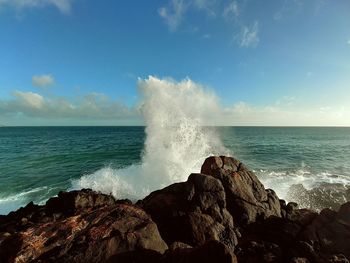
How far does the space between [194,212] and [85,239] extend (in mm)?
4072

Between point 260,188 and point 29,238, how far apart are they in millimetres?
9804

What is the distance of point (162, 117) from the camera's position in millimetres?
27438

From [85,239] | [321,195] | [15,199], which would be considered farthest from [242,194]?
[15,199]

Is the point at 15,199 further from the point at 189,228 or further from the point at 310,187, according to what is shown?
the point at 310,187

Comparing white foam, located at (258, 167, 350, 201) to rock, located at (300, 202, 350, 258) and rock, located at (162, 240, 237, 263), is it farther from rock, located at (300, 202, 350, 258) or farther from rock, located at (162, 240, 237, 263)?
rock, located at (162, 240, 237, 263)

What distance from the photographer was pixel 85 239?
6668mm

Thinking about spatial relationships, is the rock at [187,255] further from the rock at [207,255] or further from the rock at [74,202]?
the rock at [74,202]

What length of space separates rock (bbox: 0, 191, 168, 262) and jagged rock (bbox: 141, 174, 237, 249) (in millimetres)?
1562

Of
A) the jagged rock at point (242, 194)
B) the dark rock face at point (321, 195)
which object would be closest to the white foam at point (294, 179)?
the dark rock face at point (321, 195)

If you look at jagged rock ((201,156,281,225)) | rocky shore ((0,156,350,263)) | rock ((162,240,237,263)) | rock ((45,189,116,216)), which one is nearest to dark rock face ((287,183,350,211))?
rocky shore ((0,156,350,263))

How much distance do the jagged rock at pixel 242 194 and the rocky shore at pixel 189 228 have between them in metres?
0.04

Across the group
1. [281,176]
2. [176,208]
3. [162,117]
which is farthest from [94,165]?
[176,208]

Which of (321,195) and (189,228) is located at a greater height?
(189,228)

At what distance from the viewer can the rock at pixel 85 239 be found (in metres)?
6.24
